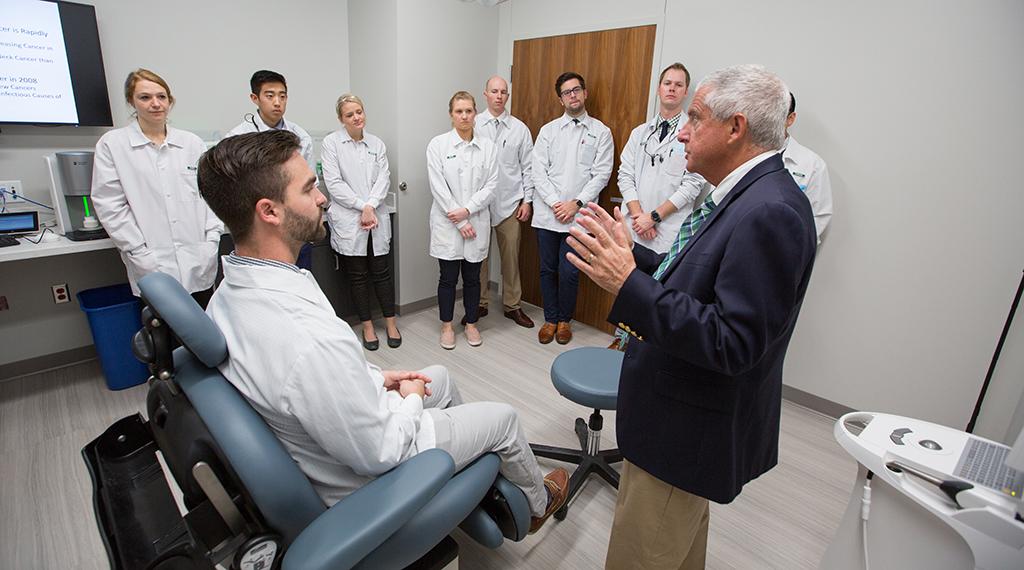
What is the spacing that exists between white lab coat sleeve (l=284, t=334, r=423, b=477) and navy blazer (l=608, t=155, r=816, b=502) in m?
0.54

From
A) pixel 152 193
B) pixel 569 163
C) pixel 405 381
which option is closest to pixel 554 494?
pixel 405 381

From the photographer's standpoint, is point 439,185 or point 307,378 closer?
point 307,378

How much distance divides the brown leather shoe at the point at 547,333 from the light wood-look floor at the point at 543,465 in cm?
36

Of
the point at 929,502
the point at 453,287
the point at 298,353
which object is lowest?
the point at 453,287

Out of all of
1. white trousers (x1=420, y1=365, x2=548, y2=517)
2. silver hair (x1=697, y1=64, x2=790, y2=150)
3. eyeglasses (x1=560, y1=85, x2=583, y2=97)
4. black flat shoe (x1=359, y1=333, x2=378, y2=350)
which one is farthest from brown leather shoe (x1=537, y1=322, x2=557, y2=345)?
silver hair (x1=697, y1=64, x2=790, y2=150)

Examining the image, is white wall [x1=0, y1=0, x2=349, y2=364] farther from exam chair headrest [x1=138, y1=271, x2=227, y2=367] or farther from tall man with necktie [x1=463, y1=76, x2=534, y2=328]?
exam chair headrest [x1=138, y1=271, x2=227, y2=367]

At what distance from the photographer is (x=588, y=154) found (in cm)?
314

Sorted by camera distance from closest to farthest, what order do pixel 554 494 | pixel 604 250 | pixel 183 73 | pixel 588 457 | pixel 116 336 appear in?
pixel 604 250 < pixel 554 494 < pixel 588 457 < pixel 116 336 < pixel 183 73

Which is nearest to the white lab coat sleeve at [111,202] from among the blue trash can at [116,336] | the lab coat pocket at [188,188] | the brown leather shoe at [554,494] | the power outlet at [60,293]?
the lab coat pocket at [188,188]

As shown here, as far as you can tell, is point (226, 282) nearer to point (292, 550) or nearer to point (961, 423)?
point (292, 550)

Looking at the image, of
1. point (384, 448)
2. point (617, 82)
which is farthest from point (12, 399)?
point (617, 82)

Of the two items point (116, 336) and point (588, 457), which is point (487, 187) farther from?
point (116, 336)

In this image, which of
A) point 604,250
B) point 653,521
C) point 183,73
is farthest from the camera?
point 183,73

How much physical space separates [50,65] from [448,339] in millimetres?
2445
